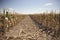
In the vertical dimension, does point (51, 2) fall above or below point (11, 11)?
above

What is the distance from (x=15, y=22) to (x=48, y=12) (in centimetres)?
46

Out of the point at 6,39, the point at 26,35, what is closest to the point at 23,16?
the point at 26,35

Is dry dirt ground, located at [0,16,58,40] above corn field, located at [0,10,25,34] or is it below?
below

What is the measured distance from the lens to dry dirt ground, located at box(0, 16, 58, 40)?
6.15 ft

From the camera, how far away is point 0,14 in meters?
1.91

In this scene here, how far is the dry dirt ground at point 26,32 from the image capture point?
1873mm

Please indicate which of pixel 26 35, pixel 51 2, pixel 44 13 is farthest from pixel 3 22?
pixel 51 2

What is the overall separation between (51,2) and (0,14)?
27.3 inches

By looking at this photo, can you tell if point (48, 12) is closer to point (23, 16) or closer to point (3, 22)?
point (23, 16)

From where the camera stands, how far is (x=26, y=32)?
190 cm

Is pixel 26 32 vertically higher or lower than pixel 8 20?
lower

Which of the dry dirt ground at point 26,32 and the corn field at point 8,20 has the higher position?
the corn field at point 8,20

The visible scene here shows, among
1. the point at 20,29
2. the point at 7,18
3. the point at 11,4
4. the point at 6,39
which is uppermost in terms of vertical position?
the point at 11,4

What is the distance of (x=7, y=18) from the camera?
1918 mm
